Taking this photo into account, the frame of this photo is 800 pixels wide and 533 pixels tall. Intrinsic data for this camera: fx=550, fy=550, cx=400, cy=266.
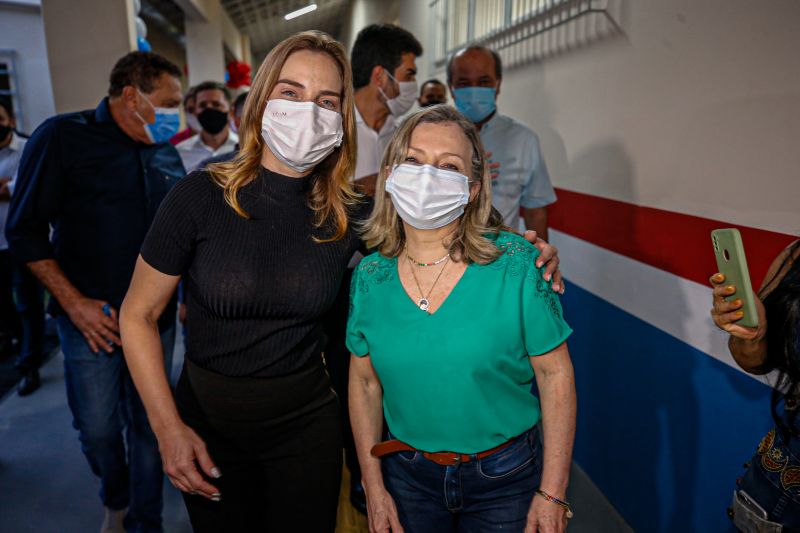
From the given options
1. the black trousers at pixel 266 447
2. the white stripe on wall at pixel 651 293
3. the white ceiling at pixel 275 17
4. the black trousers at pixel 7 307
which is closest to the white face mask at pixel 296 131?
the black trousers at pixel 266 447

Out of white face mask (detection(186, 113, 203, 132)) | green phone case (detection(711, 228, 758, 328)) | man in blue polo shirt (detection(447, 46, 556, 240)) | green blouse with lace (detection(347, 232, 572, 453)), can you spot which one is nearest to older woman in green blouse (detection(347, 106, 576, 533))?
green blouse with lace (detection(347, 232, 572, 453))

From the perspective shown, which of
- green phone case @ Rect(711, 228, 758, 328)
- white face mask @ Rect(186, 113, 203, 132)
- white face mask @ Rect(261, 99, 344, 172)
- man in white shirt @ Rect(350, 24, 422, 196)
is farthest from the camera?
white face mask @ Rect(186, 113, 203, 132)

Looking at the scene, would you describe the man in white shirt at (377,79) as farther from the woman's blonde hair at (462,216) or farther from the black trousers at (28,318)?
the black trousers at (28,318)

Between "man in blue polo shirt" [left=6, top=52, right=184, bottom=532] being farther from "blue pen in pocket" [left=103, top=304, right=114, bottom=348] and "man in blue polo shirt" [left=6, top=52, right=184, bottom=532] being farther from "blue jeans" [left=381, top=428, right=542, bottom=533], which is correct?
"blue jeans" [left=381, top=428, right=542, bottom=533]

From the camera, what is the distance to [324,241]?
52.9 inches

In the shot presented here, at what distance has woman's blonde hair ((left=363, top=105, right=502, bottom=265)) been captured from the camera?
1.31 m

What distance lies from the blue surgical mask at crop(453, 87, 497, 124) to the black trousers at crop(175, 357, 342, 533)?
1.75 m

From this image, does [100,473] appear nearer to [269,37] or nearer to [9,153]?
[9,153]

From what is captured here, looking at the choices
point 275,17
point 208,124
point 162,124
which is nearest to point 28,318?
point 208,124

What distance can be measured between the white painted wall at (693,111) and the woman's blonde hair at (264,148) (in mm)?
1128

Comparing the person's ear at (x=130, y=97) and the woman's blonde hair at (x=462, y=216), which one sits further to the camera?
the person's ear at (x=130, y=97)

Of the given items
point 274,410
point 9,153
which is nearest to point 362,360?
point 274,410

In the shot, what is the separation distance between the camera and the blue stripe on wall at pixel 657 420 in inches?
66.6

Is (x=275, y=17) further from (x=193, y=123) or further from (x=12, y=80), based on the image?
(x=193, y=123)
